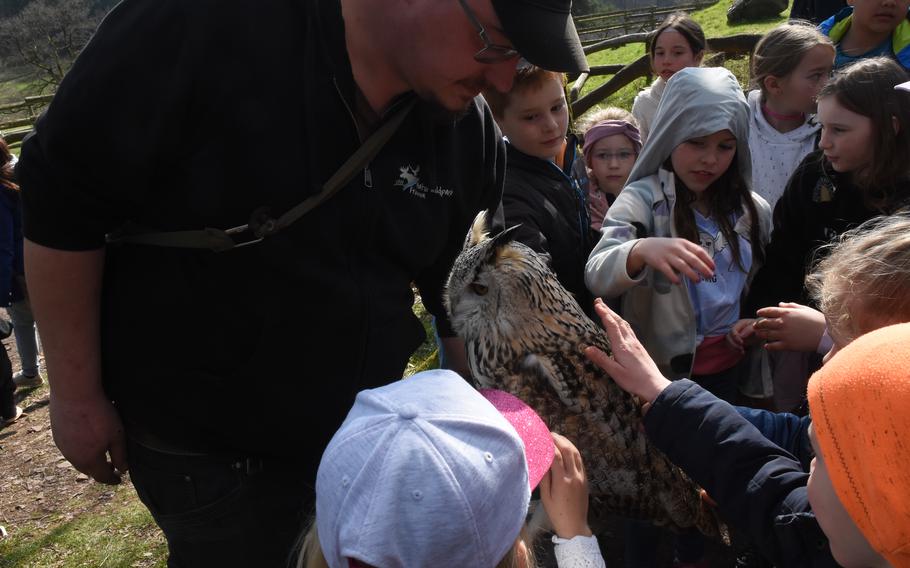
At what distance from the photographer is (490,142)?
1.92 metres

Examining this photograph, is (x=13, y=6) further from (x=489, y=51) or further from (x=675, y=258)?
(x=675, y=258)

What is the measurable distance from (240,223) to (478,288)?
43.0 inches

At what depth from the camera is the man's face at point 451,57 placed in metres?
1.36

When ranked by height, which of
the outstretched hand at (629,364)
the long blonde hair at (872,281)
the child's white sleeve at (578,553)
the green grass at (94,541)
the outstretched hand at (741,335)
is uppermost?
the long blonde hair at (872,281)

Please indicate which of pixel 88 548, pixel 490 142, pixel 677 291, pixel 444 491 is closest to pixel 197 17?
pixel 490 142

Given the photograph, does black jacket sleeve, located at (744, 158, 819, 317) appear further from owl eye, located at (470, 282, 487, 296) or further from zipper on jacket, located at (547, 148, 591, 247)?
owl eye, located at (470, 282, 487, 296)

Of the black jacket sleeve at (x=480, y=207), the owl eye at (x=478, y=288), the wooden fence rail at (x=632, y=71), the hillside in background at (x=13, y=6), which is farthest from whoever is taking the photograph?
the hillside in background at (x=13, y=6)

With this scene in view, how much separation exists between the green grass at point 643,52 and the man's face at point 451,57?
6811mm

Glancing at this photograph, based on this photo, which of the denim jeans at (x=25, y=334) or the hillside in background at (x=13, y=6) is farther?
→ the hillside in background at (x=13, y=6)

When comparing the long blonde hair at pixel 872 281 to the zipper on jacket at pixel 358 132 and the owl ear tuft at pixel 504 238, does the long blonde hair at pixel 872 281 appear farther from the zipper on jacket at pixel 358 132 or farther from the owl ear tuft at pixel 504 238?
the zipper on jacket at pixel 358 132

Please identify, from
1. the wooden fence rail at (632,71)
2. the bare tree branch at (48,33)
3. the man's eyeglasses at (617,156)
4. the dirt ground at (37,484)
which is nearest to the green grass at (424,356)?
the man's eyeglasses at (617,156)

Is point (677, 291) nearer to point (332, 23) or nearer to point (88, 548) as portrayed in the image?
point (332, 23)

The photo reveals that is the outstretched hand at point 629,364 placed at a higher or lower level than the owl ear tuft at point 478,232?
lower

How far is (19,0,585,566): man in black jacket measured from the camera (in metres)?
1.32
